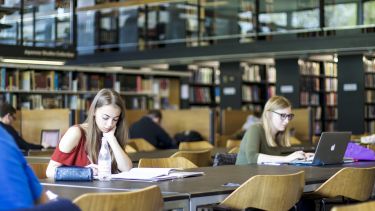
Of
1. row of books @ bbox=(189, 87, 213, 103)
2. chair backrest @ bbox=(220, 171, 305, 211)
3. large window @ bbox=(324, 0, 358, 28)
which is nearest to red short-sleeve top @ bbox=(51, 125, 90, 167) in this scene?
chair backrest @ bbox=(220, 171, 305, 211)

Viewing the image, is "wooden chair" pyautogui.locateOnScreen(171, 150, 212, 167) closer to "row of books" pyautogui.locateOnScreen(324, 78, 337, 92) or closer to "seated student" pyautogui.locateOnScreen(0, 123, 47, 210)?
"seated student" pyautogui.locateOnScreen(0, 123, 47, 210)

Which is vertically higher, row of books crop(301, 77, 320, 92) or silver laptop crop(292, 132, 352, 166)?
row of books crop(301, 77, 320, 92)

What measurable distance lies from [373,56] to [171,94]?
3.85 meters

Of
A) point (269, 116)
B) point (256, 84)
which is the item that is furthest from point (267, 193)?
point (256, 84)

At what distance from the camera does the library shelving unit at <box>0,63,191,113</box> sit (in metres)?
10.8

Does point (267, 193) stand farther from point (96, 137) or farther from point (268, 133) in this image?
point (268, 133)

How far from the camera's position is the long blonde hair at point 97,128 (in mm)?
3963

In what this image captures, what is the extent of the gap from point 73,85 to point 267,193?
27.3 ft

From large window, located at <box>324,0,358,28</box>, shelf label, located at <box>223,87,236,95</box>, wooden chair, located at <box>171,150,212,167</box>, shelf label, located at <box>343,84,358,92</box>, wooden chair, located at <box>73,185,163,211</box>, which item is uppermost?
large window, located at <box>324,0,358,28</box>

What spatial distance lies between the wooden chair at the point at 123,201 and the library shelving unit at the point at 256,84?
11769 mm

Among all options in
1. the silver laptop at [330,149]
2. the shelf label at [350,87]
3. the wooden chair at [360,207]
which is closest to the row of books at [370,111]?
the shelf label at [350,87]

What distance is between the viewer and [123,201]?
2717 mm

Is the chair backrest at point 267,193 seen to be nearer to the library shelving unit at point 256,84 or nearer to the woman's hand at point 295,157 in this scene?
the woman's hand at point 295,157

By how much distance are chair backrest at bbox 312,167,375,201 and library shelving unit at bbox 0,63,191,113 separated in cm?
704
